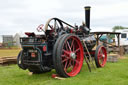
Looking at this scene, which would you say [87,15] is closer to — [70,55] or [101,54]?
[101,54]

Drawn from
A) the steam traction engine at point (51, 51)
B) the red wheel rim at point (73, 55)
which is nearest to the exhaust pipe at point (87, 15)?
the steam traction engine at point (51, 51)

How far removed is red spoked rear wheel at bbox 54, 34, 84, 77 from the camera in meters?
4.59

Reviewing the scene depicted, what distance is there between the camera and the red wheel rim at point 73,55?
5090 mm

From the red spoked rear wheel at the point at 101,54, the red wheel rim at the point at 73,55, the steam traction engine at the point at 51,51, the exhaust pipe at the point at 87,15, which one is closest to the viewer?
the steam traction engine at the point at 51,51

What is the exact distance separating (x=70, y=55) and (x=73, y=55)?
118mm

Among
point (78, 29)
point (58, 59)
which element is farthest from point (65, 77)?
point (78, 29)

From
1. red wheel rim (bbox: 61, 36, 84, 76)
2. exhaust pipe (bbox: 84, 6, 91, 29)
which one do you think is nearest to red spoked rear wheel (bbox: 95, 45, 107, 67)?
red wheel rim (bbox: 61, 36, 84, 76)

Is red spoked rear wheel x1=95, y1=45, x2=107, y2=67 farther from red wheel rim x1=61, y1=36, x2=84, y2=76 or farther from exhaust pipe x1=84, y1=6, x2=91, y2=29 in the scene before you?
exhaust pipe x1=84, y1=6, x2=91, y2=29

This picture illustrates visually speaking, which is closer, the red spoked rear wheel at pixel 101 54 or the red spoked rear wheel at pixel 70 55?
the red spoked rear wheel at pixel 70 55

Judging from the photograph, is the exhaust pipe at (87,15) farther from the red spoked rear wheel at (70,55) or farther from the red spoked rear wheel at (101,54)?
the red spoked rear wheel at (70,55)

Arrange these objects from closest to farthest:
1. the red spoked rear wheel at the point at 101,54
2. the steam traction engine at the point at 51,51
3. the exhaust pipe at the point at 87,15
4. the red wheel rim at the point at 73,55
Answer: the steam traction engine at the point at 51,51, the red wheel rim at the point at 73,55, the red spoked rear wheel at the point at 101,54, the exhaust pipe at the point at 87,15

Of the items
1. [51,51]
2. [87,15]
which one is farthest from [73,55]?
[87,15]

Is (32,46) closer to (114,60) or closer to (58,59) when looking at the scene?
(58,59)

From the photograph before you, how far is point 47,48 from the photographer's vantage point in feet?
15.8
